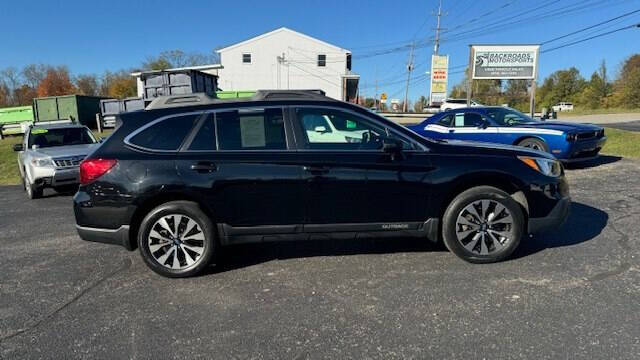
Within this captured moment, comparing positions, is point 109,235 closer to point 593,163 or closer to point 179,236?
point 179,236

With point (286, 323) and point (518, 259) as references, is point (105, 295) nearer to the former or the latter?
point (286, 323)

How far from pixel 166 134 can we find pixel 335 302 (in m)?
2.27

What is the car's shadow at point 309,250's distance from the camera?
4.31 metres

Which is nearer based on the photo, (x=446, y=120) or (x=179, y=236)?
(x=179, y=236)

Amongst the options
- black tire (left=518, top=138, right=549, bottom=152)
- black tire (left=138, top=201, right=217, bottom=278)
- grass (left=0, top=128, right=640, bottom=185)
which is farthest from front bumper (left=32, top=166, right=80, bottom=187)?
black tire (left=518, top=138, right=549, bottom=152)

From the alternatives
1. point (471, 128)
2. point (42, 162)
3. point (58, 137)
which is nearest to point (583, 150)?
point (471, 128)

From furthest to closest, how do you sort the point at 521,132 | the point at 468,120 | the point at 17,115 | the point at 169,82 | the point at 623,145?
the point at 17,115
the point at 169,82
the point at 623,145
the point at 468,120
the point at 521,132

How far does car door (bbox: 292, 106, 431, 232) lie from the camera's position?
3795 mm

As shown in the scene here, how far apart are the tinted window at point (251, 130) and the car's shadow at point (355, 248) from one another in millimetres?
1305

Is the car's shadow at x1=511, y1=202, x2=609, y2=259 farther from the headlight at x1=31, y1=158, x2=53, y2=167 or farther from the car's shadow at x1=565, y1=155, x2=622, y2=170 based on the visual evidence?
the headlight at x1=31, y1=158, x2=53, y2=167

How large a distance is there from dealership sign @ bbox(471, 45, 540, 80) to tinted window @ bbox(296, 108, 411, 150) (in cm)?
1738

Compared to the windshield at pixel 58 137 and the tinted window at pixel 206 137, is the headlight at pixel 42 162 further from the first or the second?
the tinted window at pixel 206 137

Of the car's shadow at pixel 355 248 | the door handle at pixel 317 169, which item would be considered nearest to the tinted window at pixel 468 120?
the car's shadow at pixel 355 248

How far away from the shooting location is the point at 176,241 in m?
3.85
